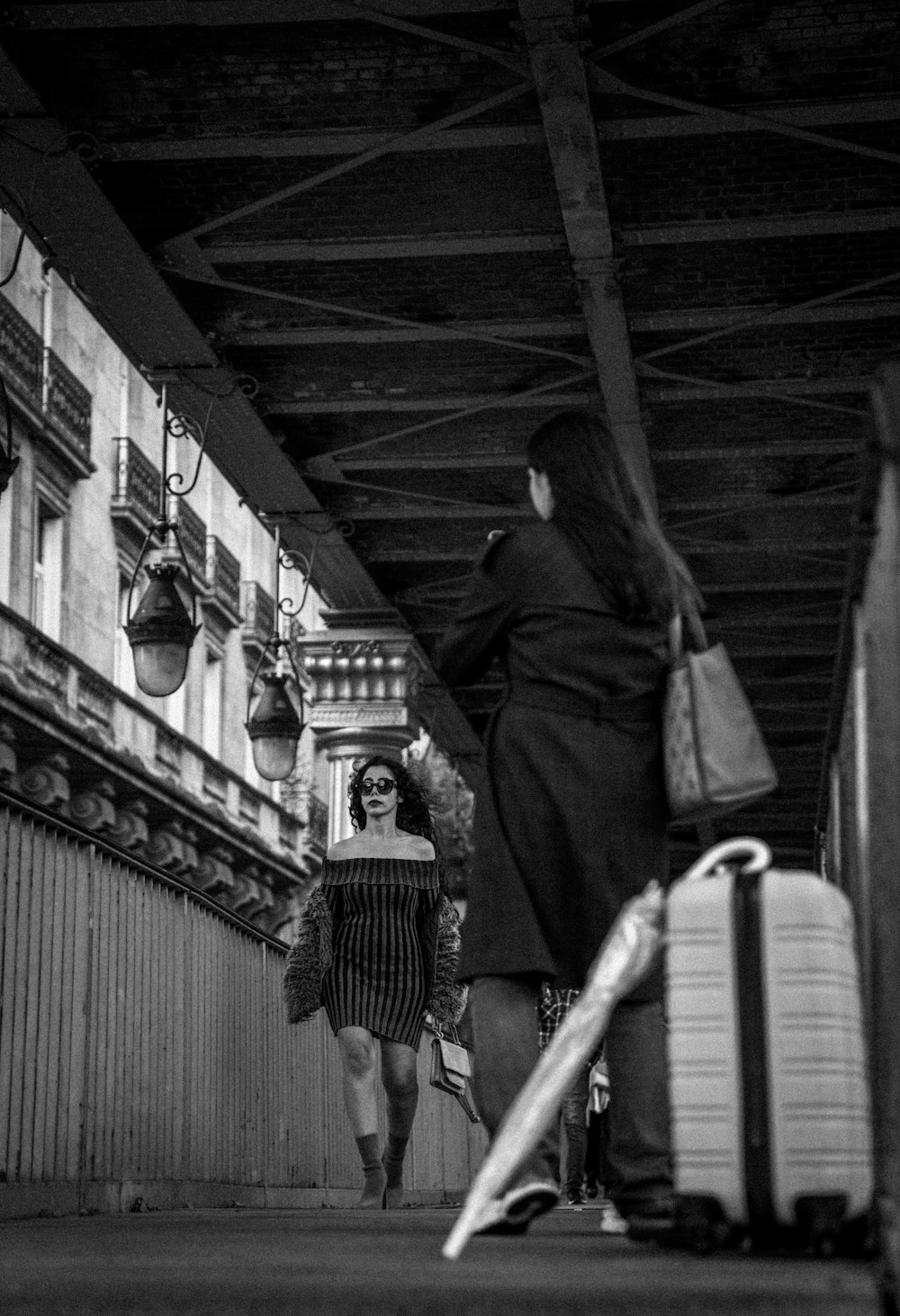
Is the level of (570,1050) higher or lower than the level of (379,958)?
lower

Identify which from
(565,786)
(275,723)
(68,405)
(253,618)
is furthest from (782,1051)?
(253,618)

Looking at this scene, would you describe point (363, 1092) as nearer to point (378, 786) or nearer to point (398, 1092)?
point (398, 1092)

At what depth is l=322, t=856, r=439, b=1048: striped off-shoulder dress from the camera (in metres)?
10.7

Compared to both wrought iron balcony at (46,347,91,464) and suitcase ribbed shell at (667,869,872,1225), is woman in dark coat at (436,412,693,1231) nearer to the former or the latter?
suitcase ribbed shell at (667,869,872,1225)

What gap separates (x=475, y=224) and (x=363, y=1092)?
5043 mm

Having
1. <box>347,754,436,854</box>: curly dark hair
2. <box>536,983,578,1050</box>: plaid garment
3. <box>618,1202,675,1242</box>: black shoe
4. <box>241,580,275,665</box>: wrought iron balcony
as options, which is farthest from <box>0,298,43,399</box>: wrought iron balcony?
<box>618,1202,675,1242</box>: black shoe

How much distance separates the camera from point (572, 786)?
532cm

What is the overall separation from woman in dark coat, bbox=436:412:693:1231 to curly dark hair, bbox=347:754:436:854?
5.37 metres

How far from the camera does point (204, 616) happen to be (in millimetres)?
46469

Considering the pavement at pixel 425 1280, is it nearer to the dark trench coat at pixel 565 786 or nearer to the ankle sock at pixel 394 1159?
the dark trench coat at pixel 565 786

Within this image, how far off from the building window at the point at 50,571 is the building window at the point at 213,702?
35.5 ft

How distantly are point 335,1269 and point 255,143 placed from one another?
8505 mm

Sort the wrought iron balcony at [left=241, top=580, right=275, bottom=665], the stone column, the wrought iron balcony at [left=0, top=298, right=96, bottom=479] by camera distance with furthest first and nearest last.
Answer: the wrought iron balcony at [left=241, top=580, right=275, bottom=665], the wrought iron balcony at [left=0, top=298, right=96, bottom=479], the stone column

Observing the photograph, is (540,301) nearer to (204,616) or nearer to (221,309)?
(221,309)
